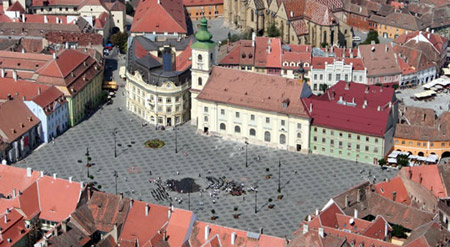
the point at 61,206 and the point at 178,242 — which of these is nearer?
the point at 178,242

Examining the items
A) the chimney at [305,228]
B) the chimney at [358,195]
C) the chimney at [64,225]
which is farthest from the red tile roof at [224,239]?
the chimney at [358,195]

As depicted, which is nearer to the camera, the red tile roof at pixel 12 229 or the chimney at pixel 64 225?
the chimney at pixel 64 225

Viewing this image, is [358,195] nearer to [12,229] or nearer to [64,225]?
[64,225]

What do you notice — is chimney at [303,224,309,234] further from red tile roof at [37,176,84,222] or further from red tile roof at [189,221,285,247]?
red tile roof at [37,176,84,222]

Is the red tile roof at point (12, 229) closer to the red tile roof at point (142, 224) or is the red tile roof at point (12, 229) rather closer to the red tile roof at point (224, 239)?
the red tile roof at point (142, 224)

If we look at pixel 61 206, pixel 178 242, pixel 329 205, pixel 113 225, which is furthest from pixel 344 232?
pixel 61 206

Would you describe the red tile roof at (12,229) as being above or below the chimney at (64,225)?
below

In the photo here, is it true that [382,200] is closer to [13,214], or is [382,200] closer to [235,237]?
[235,237]
